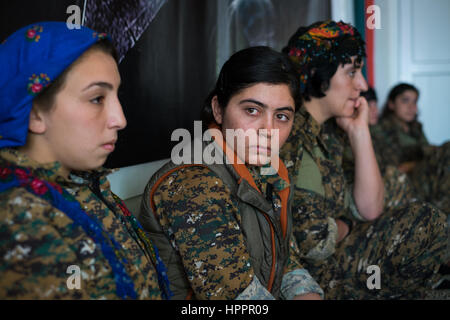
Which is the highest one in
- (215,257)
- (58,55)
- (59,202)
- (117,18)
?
(117,18)

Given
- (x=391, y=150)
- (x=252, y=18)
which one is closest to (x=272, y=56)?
(x=252, y=18)

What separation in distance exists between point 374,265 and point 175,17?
1.51 metres

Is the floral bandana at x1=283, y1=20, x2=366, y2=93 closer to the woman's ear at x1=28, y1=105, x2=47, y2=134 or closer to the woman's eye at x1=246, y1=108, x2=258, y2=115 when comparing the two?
the woman's eye at x1=246, y1=108, x2=258, y2=115

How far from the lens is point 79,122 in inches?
35.4

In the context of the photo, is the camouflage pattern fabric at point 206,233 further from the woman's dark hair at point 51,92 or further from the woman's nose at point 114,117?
the woman's dark hair at point 51,92

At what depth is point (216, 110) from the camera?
5.08 ft

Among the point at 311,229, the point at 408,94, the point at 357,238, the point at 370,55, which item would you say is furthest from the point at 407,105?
the point at 311,229

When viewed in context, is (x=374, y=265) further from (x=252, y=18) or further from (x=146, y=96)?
(x=252, y=18)

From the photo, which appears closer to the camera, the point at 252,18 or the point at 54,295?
the point at 54,295

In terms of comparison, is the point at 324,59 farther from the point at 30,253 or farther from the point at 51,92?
the point at 30,253

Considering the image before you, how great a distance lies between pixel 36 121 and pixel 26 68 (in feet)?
0.38

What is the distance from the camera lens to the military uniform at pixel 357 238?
1.78m

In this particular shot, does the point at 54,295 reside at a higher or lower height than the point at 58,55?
lower

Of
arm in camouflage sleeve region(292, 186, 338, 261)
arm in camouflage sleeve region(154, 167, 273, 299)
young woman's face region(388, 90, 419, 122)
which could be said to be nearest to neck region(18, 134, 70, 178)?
arm in camouflage sleeve region(154, 167, 273, 299)
